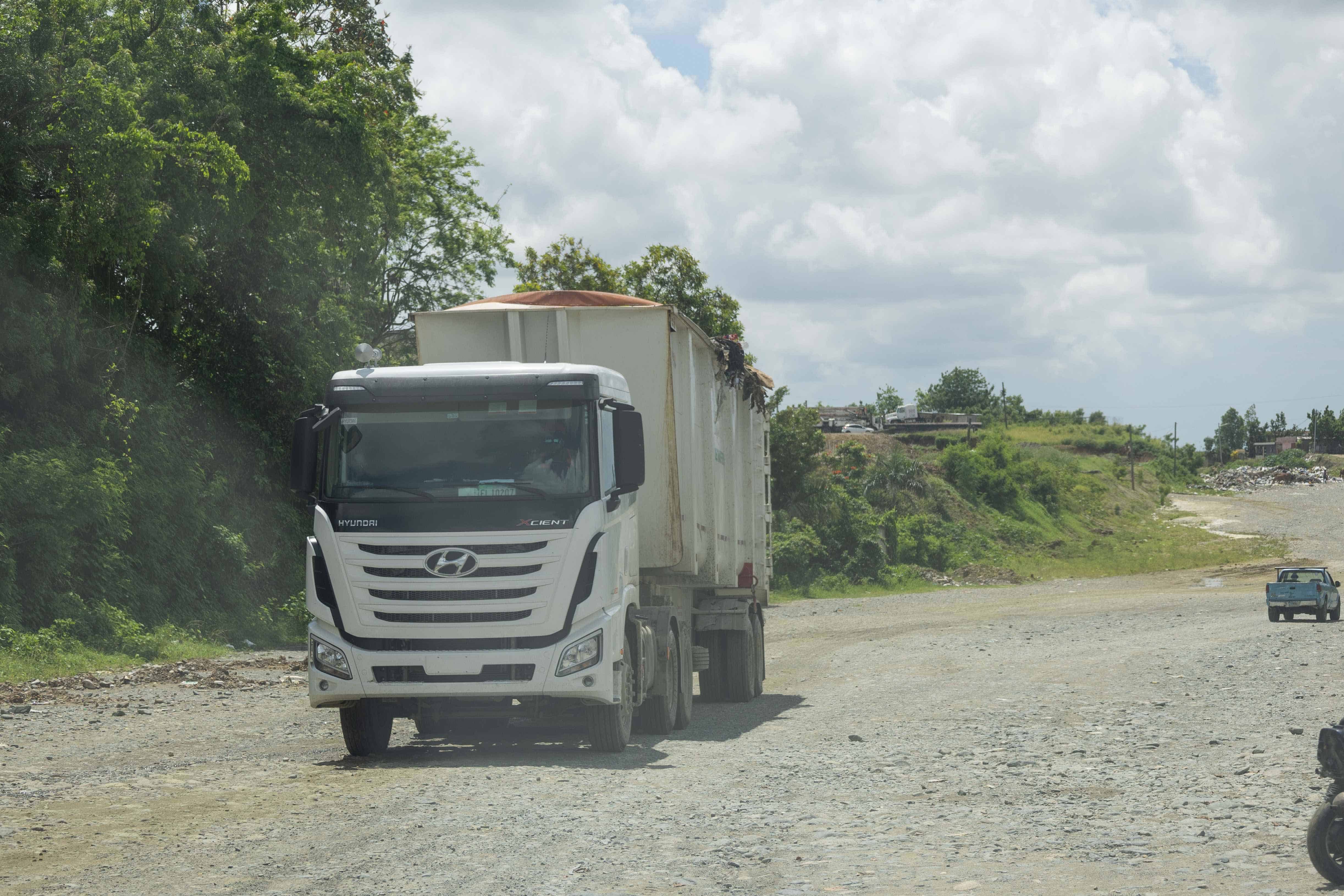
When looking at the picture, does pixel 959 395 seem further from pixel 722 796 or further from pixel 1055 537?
pixel 722 796

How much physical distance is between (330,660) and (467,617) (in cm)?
119

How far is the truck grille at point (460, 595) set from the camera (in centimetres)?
1060

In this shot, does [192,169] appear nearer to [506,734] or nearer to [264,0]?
[264,0]

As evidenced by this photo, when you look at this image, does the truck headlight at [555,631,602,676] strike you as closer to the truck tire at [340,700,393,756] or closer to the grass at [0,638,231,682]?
the truck tire at [340,700,393,756]

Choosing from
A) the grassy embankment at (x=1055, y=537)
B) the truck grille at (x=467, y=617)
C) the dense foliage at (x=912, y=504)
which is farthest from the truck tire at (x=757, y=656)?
the grassy embankment at (x=1055, y=537)

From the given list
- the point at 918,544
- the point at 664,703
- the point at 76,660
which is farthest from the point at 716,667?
the point at 918,544

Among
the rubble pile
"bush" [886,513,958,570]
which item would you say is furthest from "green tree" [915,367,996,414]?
"bush" [886,513,958,570]

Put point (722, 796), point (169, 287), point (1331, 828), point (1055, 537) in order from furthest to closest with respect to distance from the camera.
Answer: point (1055, 537), point (169, 287), point (722, 796), point (1331, 828)

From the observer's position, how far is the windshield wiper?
10586 mm

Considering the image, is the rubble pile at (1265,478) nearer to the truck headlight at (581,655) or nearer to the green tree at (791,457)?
the green tree at (791,457)

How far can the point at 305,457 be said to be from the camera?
10.7m

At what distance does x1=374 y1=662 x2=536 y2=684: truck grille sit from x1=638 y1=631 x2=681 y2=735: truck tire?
2278 mm

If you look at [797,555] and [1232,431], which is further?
[1232,431]

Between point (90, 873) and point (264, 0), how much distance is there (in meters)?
23.9
